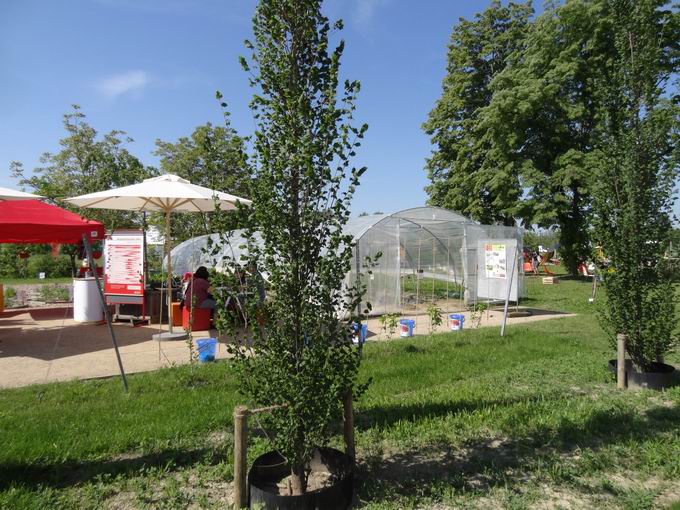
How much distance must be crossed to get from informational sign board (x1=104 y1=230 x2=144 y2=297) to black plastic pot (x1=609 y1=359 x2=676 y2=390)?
28.9 feet

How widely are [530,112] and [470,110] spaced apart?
5.70m

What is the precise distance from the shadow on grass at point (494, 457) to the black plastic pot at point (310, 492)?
26cm

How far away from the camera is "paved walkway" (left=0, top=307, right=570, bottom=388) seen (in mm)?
6539

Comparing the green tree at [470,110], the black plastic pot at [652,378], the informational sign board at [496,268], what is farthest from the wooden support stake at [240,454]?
the green tree at [470,110]

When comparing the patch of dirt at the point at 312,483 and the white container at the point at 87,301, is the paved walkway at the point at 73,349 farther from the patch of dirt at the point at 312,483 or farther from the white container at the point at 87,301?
the patch of dirt at the point at 312,483

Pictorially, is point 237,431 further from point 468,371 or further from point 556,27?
point 556,27

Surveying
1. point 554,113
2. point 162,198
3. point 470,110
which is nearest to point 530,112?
point 554,113

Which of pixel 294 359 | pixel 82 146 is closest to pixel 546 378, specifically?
pixel 294 359

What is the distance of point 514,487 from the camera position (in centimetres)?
347

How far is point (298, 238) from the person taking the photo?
9.78 feet

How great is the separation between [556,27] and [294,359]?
85.2 feet

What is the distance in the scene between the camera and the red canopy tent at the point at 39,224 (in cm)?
815

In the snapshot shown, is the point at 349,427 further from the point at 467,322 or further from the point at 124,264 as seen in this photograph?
the point at 467,322

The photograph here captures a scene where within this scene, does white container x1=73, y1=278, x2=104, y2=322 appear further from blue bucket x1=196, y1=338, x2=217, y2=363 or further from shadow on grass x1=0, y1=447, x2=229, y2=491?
shadow on grass x1=0, y1=447, x2=229, y2=491
